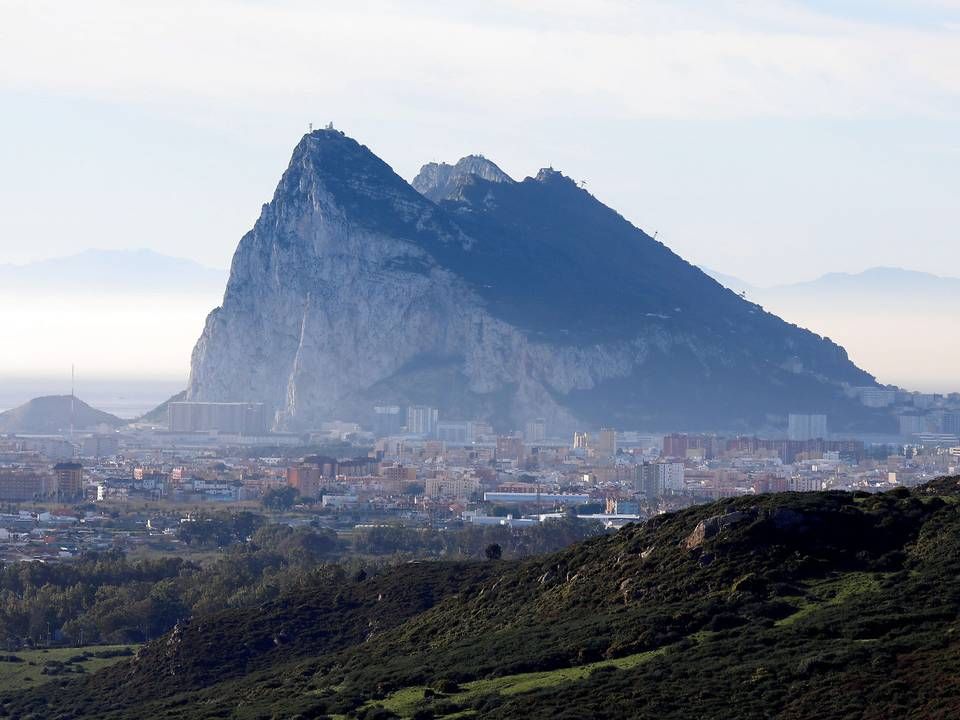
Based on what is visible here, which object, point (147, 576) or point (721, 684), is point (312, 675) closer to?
point (721, 684)

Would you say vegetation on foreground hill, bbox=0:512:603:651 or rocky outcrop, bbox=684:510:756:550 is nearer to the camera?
rocky outcrop, bbox=684:510:756:550

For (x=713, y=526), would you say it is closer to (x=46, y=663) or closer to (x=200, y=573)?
(x=46, y=663)

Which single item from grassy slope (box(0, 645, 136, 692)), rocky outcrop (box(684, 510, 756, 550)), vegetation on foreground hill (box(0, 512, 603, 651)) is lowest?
grassy slope (box(0, 645, 136, 692))

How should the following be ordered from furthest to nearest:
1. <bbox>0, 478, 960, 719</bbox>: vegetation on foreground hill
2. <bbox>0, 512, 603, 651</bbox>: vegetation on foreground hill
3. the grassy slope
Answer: <bbox>0, 512, 603, 651</bbox>: vegetation on foreground hill, the grassy slope, <bbox>0, 478, 960, 719</bbox>: vegetation on foreground hill

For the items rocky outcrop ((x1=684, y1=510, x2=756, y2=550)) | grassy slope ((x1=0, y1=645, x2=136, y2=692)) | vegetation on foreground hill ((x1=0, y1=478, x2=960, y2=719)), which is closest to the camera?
vegetation on foreground hill ((x1=0, y1=478, x2=960, y2=719))

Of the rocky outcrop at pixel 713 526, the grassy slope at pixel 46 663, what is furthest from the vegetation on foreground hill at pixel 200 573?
the rocky outcrop at pixel 713 526

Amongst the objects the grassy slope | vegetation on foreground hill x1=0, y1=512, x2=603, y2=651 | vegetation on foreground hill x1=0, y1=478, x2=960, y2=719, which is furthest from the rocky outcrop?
vegetation on foreground hill x1=0, y1=512, x2=603, y2=651

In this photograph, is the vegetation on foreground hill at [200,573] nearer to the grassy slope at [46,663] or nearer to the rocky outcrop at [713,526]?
the grassy slope at [46,663]

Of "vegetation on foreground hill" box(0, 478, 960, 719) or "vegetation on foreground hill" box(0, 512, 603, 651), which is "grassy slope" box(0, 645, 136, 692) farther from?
"vegetation on foreground hill" box(0, 512, 603, 651)
